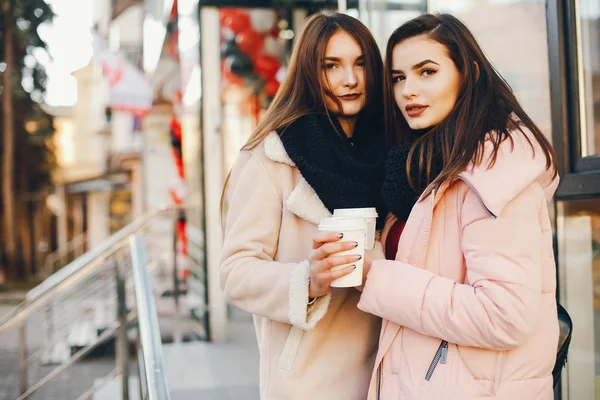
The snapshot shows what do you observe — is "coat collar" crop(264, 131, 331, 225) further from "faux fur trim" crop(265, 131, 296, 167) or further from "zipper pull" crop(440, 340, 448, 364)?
"zipper pull" crop(440, 340, 448, 364)

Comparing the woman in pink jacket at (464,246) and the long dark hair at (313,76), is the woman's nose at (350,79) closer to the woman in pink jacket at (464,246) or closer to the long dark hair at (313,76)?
the long dark hair at (313,76)

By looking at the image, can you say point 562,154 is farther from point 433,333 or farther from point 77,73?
point 77,73

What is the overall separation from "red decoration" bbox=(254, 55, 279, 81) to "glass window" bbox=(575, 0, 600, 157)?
4882 mm

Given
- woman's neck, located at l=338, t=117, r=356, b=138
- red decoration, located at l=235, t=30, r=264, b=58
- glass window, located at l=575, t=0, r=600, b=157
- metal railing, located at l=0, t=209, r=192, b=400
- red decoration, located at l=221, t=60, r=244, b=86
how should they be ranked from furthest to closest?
red decoration, located at l=221, t=60, r=244, b=86, red decoration, located at l=235, t=30, r=264, b=58, metal railing, located at l=0, t=209, r=192, b=400, glass window, located at l=575, t=0, r=600, b=157, woman's neck, located at l=338, t=117, r=356, b=138

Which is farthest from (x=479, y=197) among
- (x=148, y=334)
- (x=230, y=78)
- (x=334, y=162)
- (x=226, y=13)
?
(x=230, y=78)

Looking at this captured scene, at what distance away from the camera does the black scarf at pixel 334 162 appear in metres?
1.73

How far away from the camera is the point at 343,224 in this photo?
1.42m

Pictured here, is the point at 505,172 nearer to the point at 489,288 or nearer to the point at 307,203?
the point at 489,288

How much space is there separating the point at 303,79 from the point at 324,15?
0.20m

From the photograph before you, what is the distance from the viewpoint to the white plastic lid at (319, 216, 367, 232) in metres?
1.42

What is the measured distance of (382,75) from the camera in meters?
1.95

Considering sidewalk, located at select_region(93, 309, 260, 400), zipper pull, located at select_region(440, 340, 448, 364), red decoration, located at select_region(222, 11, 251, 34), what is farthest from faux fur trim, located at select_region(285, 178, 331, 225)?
red decoration, located at select_region(222, 11, 251, 34)

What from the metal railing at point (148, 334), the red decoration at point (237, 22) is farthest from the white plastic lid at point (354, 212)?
the red decoration at point (237, 22)

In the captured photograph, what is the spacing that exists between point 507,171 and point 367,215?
0.32 metres
